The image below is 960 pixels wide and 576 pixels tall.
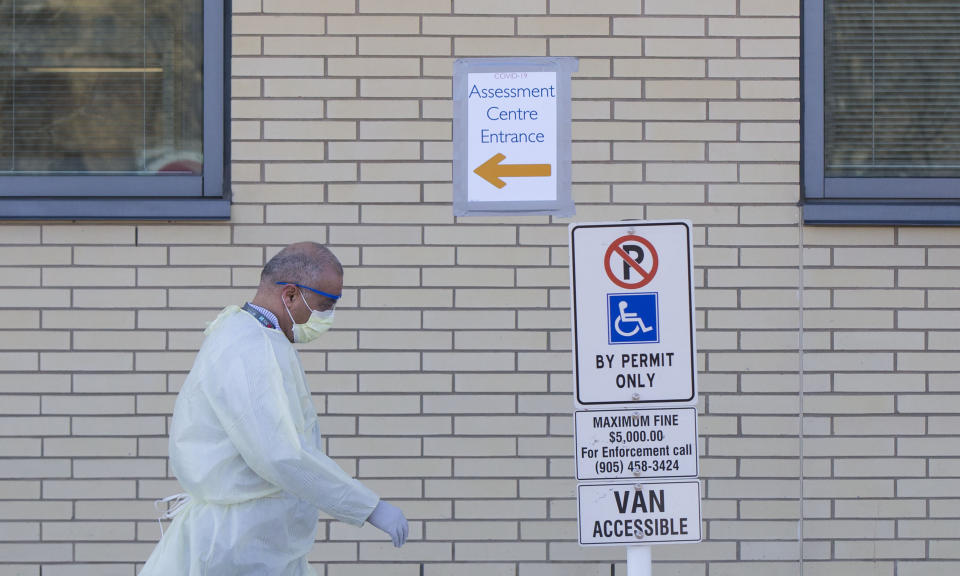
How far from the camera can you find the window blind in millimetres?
5242

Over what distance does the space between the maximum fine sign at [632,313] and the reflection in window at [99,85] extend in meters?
2.54

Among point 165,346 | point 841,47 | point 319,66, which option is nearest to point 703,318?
point 841,47

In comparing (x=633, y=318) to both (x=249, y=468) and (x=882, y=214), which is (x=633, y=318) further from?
(x=882, y=214)

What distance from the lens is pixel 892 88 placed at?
5277 mm

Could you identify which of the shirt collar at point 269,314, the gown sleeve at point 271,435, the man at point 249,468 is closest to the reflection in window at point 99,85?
the shirt collar at point 269,314

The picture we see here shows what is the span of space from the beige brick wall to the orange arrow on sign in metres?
0.18

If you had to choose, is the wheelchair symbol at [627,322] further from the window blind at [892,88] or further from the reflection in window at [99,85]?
the reflection in window at [99,85]

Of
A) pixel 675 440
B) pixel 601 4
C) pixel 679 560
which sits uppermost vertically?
pixel 601 4

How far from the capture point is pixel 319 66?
5098 millimetres

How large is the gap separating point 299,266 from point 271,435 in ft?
1.99

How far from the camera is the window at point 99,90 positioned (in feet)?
17.0

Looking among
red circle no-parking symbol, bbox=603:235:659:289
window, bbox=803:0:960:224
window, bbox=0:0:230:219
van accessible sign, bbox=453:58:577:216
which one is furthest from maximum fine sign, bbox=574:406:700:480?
window, bbox=0:0:230:219

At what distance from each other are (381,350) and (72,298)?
1517 mm

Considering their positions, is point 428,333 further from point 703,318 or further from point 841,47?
point 841,47
